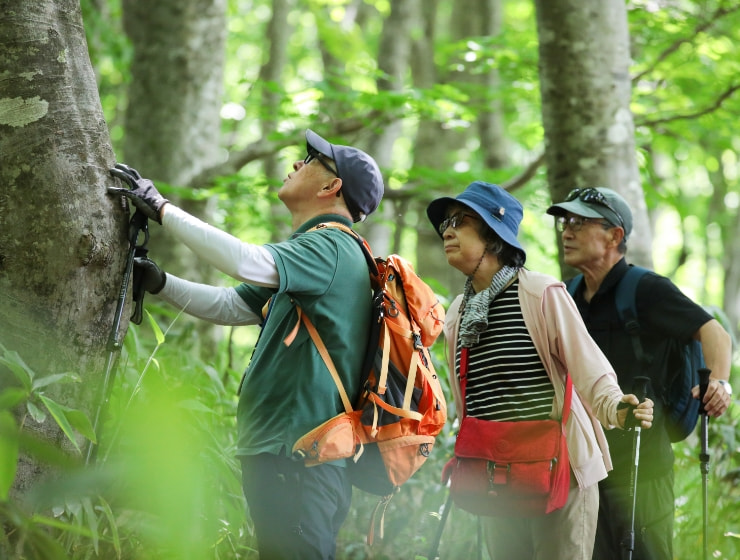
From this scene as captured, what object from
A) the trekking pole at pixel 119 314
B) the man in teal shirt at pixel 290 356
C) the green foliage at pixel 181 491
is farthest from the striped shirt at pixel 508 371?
the trekking pole at pixel 119 314

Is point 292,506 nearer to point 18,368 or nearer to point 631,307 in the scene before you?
point 18,368

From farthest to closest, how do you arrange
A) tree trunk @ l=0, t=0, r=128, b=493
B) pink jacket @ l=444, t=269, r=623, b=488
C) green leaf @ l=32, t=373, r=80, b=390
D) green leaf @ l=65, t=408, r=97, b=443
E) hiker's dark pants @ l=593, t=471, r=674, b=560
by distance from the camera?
hiker's dark pants @ l=593, t=471, r=674, b=560
pink jacket @ l=444, t=269, r=623, b=488
tree trunk @ l=0, t=0, r=128, b=493
green leaf @ l=32, t=373, r=80, b=390
green leaf @ l=65, t=408, r=97, b=443

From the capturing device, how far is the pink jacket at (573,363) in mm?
3064

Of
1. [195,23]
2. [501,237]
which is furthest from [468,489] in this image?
[195,23]

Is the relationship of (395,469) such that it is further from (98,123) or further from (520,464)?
(98,123)

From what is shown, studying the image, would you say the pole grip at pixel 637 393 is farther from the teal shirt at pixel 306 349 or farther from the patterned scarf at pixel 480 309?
the teal shirt at pixel 306 349

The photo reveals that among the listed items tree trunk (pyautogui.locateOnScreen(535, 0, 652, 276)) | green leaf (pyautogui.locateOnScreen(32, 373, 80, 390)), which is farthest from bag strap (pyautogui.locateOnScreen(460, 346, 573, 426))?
tree trunk (pyautogui.locateOnScreen(535, 0, 652, 276))

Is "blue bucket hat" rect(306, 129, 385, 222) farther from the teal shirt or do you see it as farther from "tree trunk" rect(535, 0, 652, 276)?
"tree trunk" rect(535, 0, 652, 276)

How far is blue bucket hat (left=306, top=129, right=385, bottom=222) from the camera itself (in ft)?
10.4

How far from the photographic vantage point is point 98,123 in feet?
8.99

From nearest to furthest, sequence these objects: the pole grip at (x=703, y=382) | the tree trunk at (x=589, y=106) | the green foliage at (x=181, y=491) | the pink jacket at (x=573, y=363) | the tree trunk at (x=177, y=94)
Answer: the green foliage at (x=181, y=491)
the pink jacket at (x=573, y=363)
the pole grip at (x=703, y=382)
the tree trunk at (x=589, y=106)
the tree trunk at (x=177, y=94)

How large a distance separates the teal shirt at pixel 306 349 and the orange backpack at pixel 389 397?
0.04 meters

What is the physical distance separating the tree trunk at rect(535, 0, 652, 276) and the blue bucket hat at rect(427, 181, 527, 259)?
2044mm

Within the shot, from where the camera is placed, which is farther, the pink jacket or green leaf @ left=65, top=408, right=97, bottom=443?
the pink jacket
